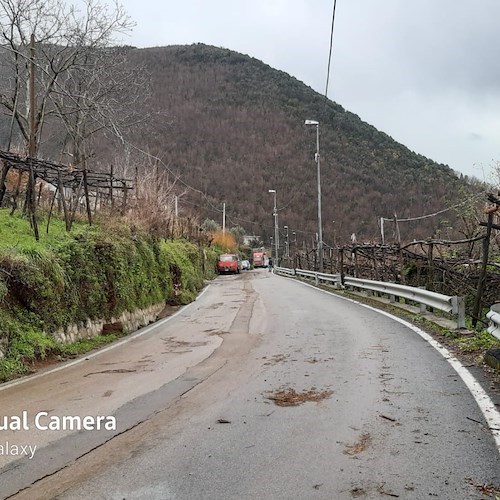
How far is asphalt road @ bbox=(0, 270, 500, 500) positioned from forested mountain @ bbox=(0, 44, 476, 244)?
56735 mm

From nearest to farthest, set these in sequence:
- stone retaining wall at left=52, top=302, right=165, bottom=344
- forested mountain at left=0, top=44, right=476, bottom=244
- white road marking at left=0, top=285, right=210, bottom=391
A: white road marking at left=0, top=285, right=210, bottom=391 → stone retaining wall at left=52, top=302, right=165, bottom=344 → forested mountain at left=0, top=44, right=476, bottom=244

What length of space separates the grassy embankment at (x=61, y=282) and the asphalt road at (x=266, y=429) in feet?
3.06

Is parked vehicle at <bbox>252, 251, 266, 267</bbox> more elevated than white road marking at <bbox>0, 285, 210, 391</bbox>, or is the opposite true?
white road marking at <bbox>0, 285, 210, 391</bbox>

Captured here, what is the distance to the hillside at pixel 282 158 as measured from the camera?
275ft

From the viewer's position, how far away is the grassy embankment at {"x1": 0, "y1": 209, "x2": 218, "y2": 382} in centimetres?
822

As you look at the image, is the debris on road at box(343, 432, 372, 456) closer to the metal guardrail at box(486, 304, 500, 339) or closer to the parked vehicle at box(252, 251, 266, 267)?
the metal guardrail at box(486, 304, 500, 339)

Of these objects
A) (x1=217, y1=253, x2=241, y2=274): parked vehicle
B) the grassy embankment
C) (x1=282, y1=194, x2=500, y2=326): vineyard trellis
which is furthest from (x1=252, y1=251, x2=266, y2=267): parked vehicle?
the grassy embankment

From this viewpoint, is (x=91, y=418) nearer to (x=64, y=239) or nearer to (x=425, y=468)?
(x=425, y=468)

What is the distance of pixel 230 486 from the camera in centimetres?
358

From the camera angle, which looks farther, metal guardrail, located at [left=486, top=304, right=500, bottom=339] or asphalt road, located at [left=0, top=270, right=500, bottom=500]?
metal guardrail, located at [left=486, top=304, right=500, bottom=339]

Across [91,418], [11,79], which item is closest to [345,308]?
[91,418]

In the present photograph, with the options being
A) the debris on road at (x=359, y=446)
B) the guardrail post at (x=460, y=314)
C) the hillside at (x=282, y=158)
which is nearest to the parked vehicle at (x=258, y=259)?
the hillside at (x=282, y=158)

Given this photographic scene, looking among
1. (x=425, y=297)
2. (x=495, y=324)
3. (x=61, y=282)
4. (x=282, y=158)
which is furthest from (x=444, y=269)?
(x=282, y=158)

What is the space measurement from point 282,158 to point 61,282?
105 meters
